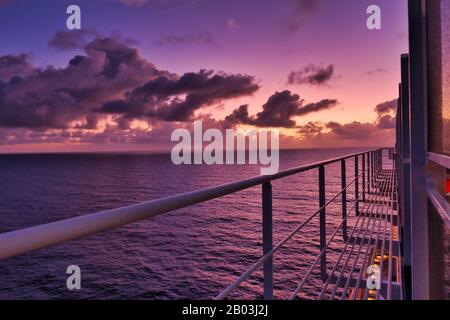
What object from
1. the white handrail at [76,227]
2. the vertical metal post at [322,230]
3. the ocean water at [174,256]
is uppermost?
the white handrail at [76,227]

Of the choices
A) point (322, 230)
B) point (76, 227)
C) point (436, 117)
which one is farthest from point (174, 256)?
point (76, 227)

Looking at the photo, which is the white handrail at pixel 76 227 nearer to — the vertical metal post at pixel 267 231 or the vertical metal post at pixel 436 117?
the vertical metal post at pixel 267 231

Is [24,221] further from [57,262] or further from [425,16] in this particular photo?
[425,16]

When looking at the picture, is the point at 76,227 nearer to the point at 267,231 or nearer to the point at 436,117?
the point at 267,231

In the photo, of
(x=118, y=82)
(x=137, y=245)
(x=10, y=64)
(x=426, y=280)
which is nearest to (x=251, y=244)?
(x=137, y=245)

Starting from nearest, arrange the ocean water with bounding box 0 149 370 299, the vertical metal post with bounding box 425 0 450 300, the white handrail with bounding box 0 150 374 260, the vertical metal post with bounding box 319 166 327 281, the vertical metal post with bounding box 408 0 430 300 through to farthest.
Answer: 1. the white handrail with bounding box 0 150 374 260
2. the vertical metal post with bounding box 425 0 450 300
3. the vertical metal post with bounding box 408 0 430 300
4. the vertical metal post with bounding box 319 166 327 281
5. the ocean water with bounding box 0 149 370 299

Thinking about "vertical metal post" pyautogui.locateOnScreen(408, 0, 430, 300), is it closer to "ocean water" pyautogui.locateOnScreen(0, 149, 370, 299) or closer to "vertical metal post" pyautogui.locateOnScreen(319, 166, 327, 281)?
"vertical metal post" pyautogui.locateOnScreen(319, 166, 327, 281)

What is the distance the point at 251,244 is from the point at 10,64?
239 ft

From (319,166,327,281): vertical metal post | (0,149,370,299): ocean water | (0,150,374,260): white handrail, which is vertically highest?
(0,150,374,260): white handrail

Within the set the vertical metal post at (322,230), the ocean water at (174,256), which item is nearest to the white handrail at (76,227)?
the vertical metal post at (322,230)

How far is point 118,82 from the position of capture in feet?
183

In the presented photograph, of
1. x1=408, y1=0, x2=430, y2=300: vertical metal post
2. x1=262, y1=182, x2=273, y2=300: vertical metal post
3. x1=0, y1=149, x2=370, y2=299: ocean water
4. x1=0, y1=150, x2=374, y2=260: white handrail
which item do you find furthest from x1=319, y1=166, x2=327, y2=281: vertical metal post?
x1=0, y1=149, x2=370, y2=299: ocean water

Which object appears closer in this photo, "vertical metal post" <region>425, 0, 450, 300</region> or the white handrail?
the white handrail

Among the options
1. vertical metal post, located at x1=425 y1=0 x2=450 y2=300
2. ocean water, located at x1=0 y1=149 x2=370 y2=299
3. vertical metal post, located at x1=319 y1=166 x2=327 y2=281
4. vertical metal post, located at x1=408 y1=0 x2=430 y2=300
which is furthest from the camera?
ocean water, located at x1=0 y1=149 x2=370 y2=299
